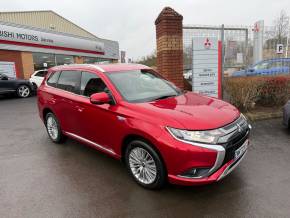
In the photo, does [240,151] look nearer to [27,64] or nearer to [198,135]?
[198,135]

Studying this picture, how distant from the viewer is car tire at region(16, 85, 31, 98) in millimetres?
13953

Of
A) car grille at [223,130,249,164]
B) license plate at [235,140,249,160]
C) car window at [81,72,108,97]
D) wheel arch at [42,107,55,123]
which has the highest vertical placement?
car window at [81,72,108,97]

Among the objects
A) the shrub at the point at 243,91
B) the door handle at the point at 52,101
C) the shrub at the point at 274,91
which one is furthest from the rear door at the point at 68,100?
the shrub at the point at 274,91

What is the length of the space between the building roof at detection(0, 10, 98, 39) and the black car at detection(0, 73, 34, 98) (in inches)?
583

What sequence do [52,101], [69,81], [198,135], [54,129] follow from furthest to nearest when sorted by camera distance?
1. [54,129]
2. [52,101]
3. [69,81]
4. [198,135]

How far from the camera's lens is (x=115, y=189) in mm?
3590

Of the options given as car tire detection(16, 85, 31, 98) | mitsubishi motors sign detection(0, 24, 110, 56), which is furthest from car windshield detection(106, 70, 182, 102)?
mitsubishi motors sign detection(0, 24, 110, 56)

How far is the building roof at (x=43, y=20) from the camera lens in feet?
90.2

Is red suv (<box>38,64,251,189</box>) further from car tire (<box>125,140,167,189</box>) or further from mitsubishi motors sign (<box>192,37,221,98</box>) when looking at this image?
mitsubishi motors sign (<box>192,37,221,98</box>)

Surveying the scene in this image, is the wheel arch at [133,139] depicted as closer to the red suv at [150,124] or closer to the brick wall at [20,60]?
the red suv at [150,124]

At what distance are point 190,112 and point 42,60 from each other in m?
19.0

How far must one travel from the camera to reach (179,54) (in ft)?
24.6

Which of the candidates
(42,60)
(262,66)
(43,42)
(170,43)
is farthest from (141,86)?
(42,60)

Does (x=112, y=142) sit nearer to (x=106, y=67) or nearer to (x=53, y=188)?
(x=53, y=188)
